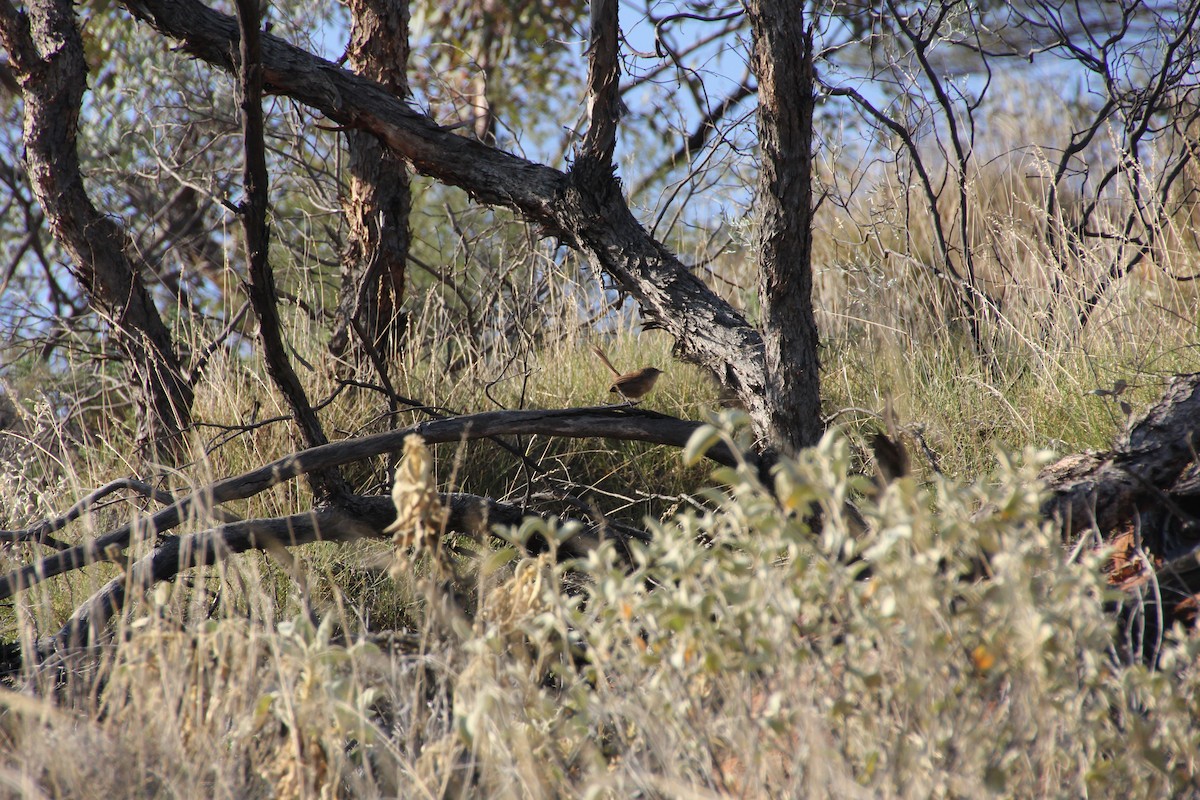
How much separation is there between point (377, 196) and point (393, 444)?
6.56 feet

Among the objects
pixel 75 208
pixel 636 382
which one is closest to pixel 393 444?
pixel 636 382

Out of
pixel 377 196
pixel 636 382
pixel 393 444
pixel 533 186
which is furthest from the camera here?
pixel 377 196

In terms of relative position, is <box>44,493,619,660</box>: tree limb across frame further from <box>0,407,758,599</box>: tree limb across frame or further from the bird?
the bird

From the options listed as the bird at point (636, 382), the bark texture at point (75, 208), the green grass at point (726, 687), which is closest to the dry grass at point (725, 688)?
the green grass at point (726, 687)

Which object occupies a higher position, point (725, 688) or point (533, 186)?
point (533, 186)

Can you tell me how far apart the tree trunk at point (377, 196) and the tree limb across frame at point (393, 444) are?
5.51ft

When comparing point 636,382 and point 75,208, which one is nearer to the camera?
point 636,382

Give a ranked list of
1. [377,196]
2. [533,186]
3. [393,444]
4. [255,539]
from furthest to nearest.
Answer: [377,196] → [533,186] → [393,444] → [255,539]

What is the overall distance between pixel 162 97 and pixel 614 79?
16.1 ft

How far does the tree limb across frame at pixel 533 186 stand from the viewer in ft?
8.71

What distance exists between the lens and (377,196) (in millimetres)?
4133

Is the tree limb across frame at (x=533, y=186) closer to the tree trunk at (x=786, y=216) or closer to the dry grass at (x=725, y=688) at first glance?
the tree trunk at (x=786, y=216)

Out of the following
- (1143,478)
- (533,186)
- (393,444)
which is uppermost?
(533,186)

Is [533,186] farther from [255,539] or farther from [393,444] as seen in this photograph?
[255,539]
